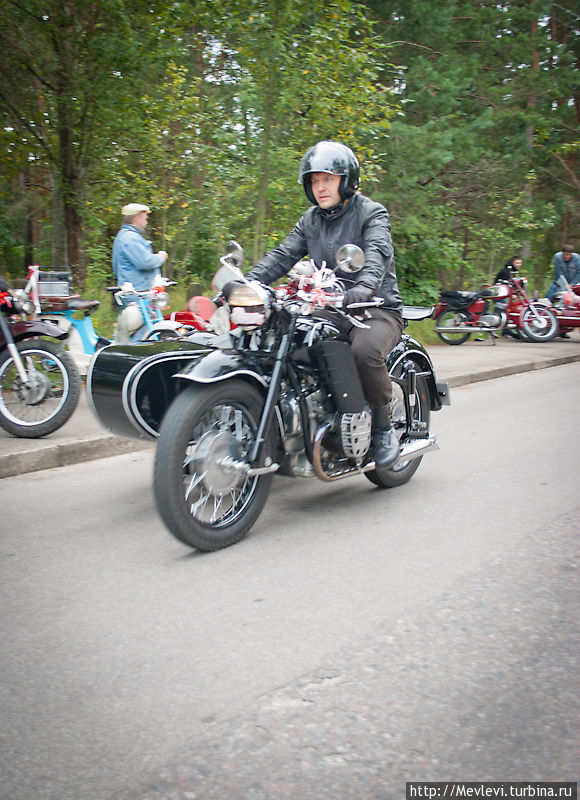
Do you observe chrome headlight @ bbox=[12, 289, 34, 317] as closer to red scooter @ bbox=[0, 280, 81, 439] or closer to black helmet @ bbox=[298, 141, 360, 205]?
red scooter @ bbox=[0, 280, 81, 439]

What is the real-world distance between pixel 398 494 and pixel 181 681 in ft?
8.81

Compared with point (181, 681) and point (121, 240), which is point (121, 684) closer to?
point (181, 681)

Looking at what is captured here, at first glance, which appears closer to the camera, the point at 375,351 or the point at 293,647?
the point at 293,647

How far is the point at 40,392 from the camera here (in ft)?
20.9

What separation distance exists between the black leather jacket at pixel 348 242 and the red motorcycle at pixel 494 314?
1100 centimetres

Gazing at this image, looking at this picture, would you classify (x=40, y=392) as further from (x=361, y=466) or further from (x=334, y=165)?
(x=334, y=165)

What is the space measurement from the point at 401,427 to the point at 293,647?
2561mm

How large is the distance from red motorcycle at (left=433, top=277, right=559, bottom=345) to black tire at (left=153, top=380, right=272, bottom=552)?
12.0m

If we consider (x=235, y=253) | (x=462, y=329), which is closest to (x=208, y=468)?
(x=235, y=253)

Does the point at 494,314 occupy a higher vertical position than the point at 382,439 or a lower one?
lower

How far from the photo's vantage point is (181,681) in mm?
2789

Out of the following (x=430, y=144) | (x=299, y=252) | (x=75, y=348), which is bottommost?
(x=75, y=348)

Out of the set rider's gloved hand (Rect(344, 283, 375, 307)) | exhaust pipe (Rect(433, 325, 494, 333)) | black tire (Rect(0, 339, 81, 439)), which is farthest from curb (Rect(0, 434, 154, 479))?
exhaust pipe (Rect(433, 325, 494, 333))

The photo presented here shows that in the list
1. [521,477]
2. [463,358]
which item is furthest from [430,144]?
[521,477]
